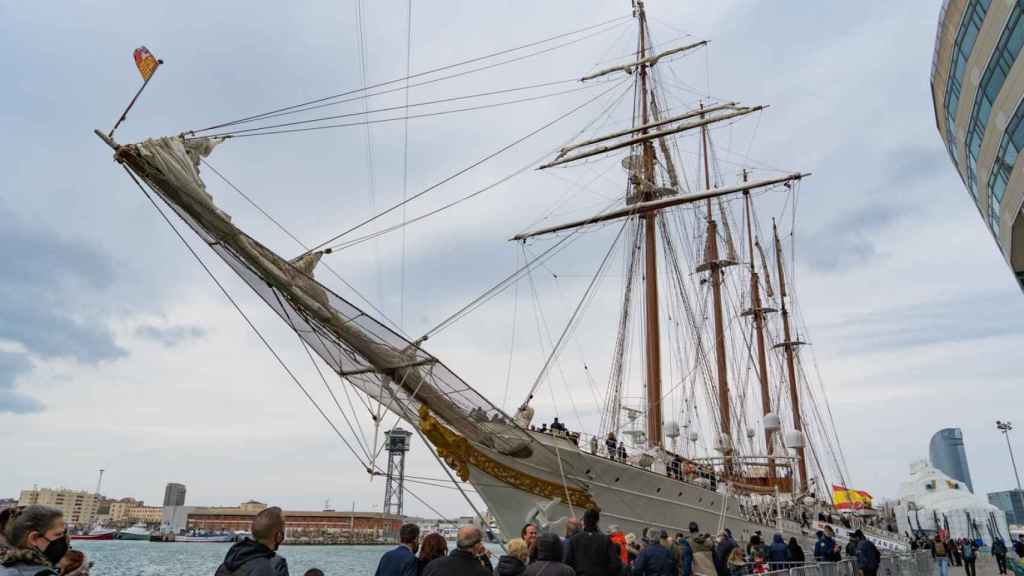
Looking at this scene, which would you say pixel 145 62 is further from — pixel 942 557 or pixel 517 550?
pixel 942 557

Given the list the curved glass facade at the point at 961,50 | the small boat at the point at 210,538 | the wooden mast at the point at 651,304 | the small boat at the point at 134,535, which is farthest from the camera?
the small boat at the point at 134,535

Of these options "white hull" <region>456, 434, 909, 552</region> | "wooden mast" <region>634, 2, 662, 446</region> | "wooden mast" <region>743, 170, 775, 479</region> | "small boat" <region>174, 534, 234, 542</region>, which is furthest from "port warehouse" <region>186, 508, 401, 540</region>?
"white hull" <region>456, 434, 909, 552</region>

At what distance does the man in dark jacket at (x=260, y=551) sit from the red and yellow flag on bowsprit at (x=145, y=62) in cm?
855

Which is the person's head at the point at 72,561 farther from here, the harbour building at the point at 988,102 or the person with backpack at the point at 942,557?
the harbour building at the point at 988,102

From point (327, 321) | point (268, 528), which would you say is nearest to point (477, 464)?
point (327, 321)

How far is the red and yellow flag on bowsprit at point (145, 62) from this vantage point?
9.42 meters

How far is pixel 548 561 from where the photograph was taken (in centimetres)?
465

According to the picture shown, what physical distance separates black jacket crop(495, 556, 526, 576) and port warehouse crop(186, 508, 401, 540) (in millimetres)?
128225

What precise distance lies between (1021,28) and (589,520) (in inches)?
713

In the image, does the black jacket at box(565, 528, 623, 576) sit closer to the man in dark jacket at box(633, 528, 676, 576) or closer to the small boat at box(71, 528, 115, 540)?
the man in dark jacket at box(633, 528, 676, 576)

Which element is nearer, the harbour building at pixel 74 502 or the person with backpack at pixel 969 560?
the person with backpack at pixel 969 560

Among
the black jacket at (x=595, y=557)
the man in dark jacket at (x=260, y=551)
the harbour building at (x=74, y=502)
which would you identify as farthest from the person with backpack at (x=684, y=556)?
the harbour building at (x=74, y=502)

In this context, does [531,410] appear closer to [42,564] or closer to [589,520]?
[589,520]

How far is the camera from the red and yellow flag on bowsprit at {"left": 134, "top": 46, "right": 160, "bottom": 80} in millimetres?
9422
